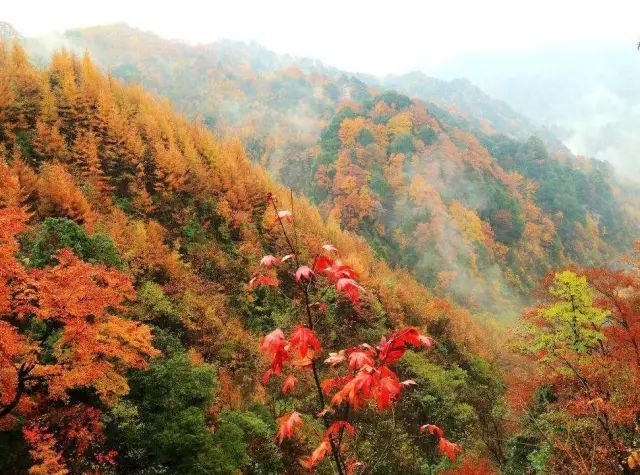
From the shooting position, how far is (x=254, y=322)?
35562 mm

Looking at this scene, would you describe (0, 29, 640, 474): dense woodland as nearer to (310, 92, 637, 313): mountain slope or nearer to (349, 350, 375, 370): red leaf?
(349, 350, 375, 370): red leaf

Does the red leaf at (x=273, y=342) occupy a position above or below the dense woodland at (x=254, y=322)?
above

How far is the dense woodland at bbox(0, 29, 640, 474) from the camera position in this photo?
13.0 metres

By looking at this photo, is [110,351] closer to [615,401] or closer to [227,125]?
[615,401]

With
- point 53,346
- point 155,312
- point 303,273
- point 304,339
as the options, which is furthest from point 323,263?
point 155,312

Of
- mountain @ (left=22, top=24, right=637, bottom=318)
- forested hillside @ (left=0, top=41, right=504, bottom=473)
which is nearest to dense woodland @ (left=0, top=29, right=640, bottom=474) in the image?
forested hillside @ (left=0, top=41, right=504, bottom=473)

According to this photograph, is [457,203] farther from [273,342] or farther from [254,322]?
[273,342]

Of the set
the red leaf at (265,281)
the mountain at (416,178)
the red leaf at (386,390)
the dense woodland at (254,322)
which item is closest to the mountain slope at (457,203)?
the mountain at (416,178)

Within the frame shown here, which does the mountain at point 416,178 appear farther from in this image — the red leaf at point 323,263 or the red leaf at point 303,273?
the red leaf at point 303,273

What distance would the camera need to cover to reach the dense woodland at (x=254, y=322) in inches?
512

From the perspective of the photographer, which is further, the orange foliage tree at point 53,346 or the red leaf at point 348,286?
the orange foliage tree at point 53,346

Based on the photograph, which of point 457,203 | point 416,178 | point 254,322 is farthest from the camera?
point 457,203

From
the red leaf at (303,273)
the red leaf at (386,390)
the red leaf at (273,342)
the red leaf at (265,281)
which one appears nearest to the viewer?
the red leaf at (386,390)

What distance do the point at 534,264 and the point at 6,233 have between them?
334ft
